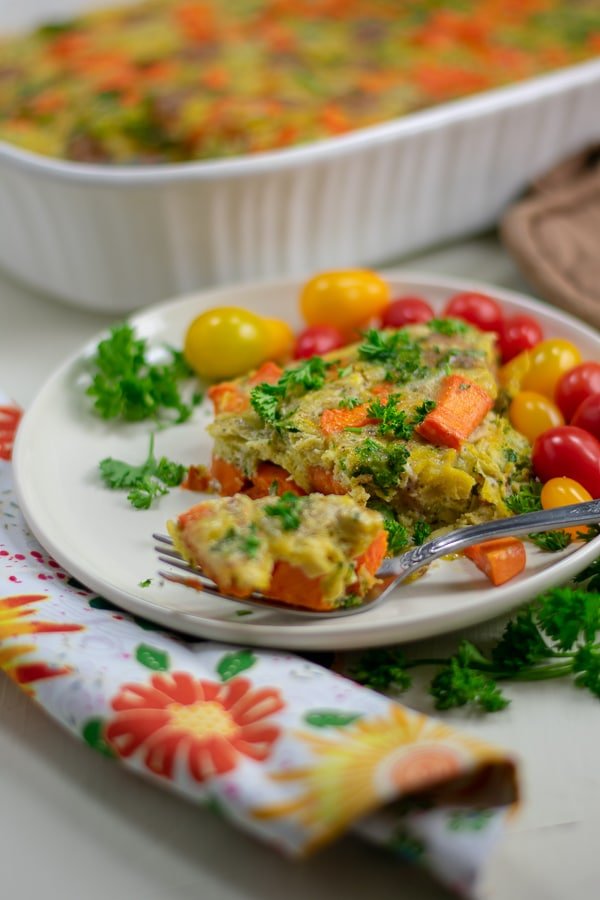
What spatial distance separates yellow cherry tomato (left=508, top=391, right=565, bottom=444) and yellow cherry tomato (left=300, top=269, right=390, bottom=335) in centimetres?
73

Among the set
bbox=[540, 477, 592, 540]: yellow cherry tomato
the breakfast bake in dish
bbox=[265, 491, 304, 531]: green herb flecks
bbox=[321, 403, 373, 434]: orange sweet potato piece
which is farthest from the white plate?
the breakfast bake in dish

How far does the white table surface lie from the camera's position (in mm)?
2016

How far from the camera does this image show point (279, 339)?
3535 mm

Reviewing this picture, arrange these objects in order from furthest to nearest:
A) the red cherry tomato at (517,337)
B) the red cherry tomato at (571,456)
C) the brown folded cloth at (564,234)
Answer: the brown folded cloth at (564,234)
the red cherry tomato at (517,337)
the red cherry tomato at (571,456)

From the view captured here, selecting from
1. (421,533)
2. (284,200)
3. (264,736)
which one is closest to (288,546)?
(264,736)

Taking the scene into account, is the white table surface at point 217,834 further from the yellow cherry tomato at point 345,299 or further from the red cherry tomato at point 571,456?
the yellow cherry tomato at point 345,299

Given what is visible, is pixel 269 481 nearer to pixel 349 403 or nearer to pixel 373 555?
pixel 349 403

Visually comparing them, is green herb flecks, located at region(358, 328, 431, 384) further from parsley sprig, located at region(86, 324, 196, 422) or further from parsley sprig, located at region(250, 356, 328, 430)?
parsley sprig, located at region(86, 324, 196, 422)

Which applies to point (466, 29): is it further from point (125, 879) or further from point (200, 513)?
point (125, 879)

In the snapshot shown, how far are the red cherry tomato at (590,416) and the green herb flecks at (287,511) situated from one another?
999mm

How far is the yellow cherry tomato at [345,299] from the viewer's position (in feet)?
11.6

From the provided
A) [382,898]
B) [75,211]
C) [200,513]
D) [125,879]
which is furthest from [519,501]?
[75,211]

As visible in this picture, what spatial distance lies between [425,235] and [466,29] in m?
1.18

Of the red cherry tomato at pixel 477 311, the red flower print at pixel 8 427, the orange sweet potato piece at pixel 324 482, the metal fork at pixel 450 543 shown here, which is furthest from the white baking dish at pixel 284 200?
the metal fork at pixel 450 543
